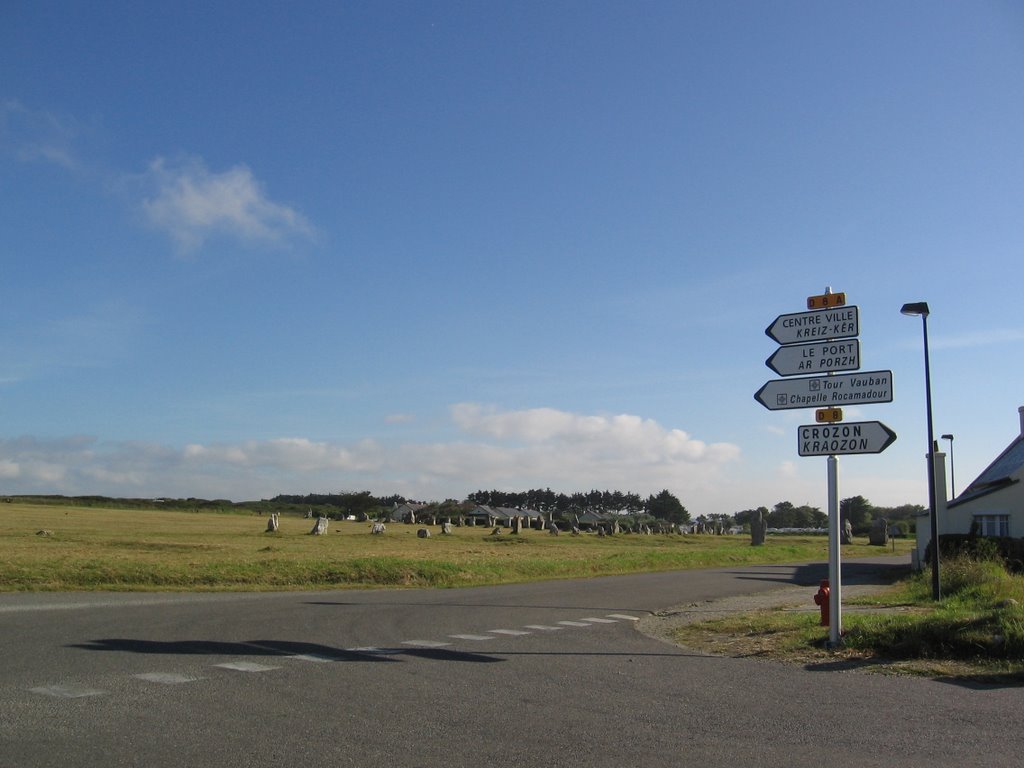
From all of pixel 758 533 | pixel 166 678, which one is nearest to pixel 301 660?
pixel 166 678

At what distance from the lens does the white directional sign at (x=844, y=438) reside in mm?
10938

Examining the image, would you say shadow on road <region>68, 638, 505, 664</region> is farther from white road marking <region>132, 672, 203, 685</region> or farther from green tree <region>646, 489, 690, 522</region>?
green tree <region>646, 489, 690, 522</region>

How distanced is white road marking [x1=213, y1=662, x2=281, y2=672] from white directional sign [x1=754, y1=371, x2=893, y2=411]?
7217mm

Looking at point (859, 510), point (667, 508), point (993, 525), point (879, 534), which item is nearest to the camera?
point (993, 525)

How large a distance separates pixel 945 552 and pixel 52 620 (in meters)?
26.9

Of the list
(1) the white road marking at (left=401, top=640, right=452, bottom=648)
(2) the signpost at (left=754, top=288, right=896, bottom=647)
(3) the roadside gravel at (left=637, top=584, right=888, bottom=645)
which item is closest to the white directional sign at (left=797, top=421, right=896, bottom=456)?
(2) the signpost at (left=754, top=288, right=896, bottom=647)

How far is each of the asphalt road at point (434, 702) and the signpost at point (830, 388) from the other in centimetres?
252

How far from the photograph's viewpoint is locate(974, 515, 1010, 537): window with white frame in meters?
32.9

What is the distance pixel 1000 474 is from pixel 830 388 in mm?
30769

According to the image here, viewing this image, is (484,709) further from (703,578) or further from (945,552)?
(945,552)

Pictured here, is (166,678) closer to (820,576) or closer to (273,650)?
(273,650)

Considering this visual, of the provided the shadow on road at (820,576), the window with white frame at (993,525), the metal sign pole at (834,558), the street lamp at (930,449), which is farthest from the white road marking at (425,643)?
the window with white frame at (993,525)

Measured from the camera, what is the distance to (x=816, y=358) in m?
11.7

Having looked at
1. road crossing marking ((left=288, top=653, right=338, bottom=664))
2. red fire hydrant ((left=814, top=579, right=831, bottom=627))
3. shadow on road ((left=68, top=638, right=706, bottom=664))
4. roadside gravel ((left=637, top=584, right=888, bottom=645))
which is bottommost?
roadside gravel ((left=637, top=584, right=888, bottom=645))
